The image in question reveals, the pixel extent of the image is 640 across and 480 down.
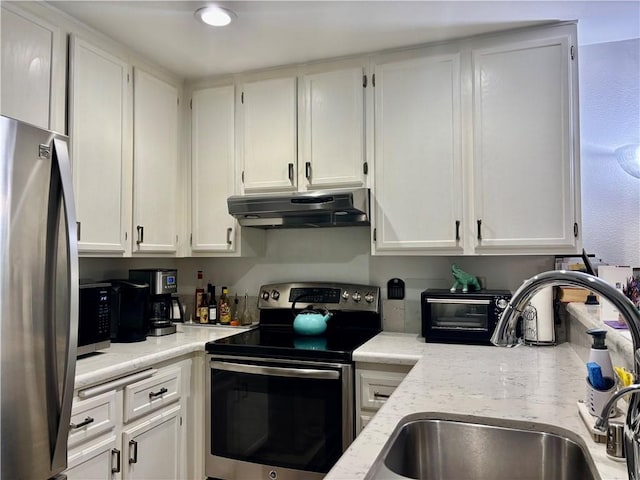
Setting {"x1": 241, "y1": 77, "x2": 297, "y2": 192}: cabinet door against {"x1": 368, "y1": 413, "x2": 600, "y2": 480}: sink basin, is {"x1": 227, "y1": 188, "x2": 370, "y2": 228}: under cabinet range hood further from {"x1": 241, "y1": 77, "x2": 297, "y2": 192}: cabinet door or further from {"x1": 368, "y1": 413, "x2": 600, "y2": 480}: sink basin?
{"x1": 368, "y1": 413, "x2": 600, "y2": 480}: sink basin

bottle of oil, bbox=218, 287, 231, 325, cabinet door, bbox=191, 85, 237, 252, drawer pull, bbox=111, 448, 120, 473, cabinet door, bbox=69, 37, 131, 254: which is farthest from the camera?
bottle of oil, bbox=218, 287, 231, 325

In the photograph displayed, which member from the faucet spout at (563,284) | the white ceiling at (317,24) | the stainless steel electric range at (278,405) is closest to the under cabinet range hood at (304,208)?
the stainless steel electric range at (278,405)

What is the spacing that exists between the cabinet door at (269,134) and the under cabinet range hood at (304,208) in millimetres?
168

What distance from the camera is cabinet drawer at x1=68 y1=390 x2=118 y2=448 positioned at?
1.65 meters

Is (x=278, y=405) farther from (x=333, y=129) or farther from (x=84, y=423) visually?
(x=333, y=129)

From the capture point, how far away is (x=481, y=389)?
4.76 feet

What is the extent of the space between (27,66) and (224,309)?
161 centimetres

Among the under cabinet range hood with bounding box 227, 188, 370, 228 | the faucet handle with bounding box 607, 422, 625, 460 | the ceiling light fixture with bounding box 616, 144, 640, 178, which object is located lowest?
the faucet handle with bounding box 607, 422, 625, 460

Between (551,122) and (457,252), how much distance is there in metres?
0.74

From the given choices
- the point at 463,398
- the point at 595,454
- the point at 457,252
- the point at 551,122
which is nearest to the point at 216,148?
the point at 457,252

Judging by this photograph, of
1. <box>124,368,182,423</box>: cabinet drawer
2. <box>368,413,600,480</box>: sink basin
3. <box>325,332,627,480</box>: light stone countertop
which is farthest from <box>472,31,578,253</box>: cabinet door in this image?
<box>124,368,182,423</box>: cabinet drawer

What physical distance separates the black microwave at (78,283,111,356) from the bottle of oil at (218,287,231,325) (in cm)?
82

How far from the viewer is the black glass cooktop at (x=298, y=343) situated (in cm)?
209

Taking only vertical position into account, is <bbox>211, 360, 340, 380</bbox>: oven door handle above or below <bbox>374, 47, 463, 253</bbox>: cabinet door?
below
